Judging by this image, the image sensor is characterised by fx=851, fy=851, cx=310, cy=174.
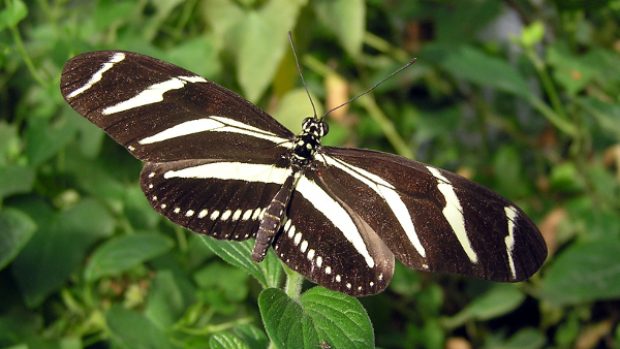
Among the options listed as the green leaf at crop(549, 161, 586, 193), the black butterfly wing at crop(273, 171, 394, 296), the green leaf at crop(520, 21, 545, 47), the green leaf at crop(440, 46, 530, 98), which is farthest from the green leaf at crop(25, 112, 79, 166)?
the green leaf at crop(549, 161, 586, 193)

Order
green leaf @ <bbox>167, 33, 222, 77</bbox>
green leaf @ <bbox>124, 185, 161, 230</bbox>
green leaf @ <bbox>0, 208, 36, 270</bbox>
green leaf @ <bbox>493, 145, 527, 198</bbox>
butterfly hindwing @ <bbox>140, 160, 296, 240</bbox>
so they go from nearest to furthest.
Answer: butterfly hindwing @ <bbox>140, 160, 296, 240</bbox> → green leaf @ <bbox>0, 208, 36, 270</bbox> → green leaf @ <bbox>124, 185, 161, 230</bbox> → green leaf @ <bbox>167, 33, 222, 77</bbox> → green leaf @ <bbox>493, 145, 527, 198</bbox>

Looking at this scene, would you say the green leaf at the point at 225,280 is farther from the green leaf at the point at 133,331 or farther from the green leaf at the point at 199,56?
the green leaf at the point at 199,56

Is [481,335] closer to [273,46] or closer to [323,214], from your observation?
[273,46]

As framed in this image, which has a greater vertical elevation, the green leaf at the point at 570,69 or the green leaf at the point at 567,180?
the green leaf at the point at 570,69

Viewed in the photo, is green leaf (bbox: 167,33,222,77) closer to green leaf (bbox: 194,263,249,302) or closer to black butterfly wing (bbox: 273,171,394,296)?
green leaf (bbox: 194,263,249,302)

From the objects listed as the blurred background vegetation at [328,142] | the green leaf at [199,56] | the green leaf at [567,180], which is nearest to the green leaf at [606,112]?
the blurred background vegetation at [328,142]

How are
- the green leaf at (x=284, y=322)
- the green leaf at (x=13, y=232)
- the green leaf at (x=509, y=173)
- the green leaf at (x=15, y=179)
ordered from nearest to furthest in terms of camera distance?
the green leaf at (x=284, y=322) → the green leaf at (x=13, y=232) → the green leaf at (x=15, y=179) → the green leaf at (x=509, y=173)

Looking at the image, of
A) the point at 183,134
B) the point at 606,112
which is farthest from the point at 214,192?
the point at 606,112
